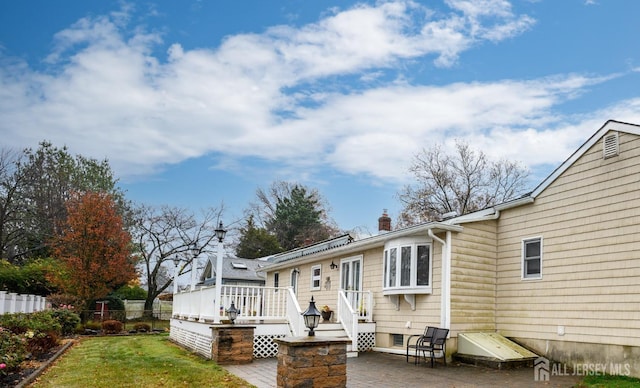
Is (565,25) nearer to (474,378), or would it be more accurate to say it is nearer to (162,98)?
(474,378)

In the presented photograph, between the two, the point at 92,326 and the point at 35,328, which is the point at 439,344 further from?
the point at 92,326

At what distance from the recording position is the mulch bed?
8.56m

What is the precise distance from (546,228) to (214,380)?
8095mm

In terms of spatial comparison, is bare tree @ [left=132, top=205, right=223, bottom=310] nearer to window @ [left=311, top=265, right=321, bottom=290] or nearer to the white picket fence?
the white picket fence

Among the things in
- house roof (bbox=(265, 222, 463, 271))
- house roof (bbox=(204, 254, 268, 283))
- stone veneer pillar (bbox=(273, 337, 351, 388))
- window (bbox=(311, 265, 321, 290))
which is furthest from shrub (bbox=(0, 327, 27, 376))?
house roof (bbox=(204, 254, 268, 283))

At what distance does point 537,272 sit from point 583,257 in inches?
51.3

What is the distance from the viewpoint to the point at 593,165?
11000mm

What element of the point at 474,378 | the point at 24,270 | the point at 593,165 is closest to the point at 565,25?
the point at 593,165

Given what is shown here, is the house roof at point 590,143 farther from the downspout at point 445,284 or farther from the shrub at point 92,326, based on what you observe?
the shrub at point 92,326

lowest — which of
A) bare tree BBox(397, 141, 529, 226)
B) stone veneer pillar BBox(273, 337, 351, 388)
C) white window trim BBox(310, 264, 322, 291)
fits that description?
stone veneer pillar BBox(273, 337, 351, 388)

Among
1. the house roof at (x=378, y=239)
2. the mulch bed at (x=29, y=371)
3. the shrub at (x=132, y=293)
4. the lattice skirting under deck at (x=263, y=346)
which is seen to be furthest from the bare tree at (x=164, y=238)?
the lattice skirting under deck at (x=263, y=346)

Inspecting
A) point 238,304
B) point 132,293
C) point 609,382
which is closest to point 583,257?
point 609,382

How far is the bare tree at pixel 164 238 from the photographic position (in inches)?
1464

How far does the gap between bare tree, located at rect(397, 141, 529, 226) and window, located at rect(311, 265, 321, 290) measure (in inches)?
609
